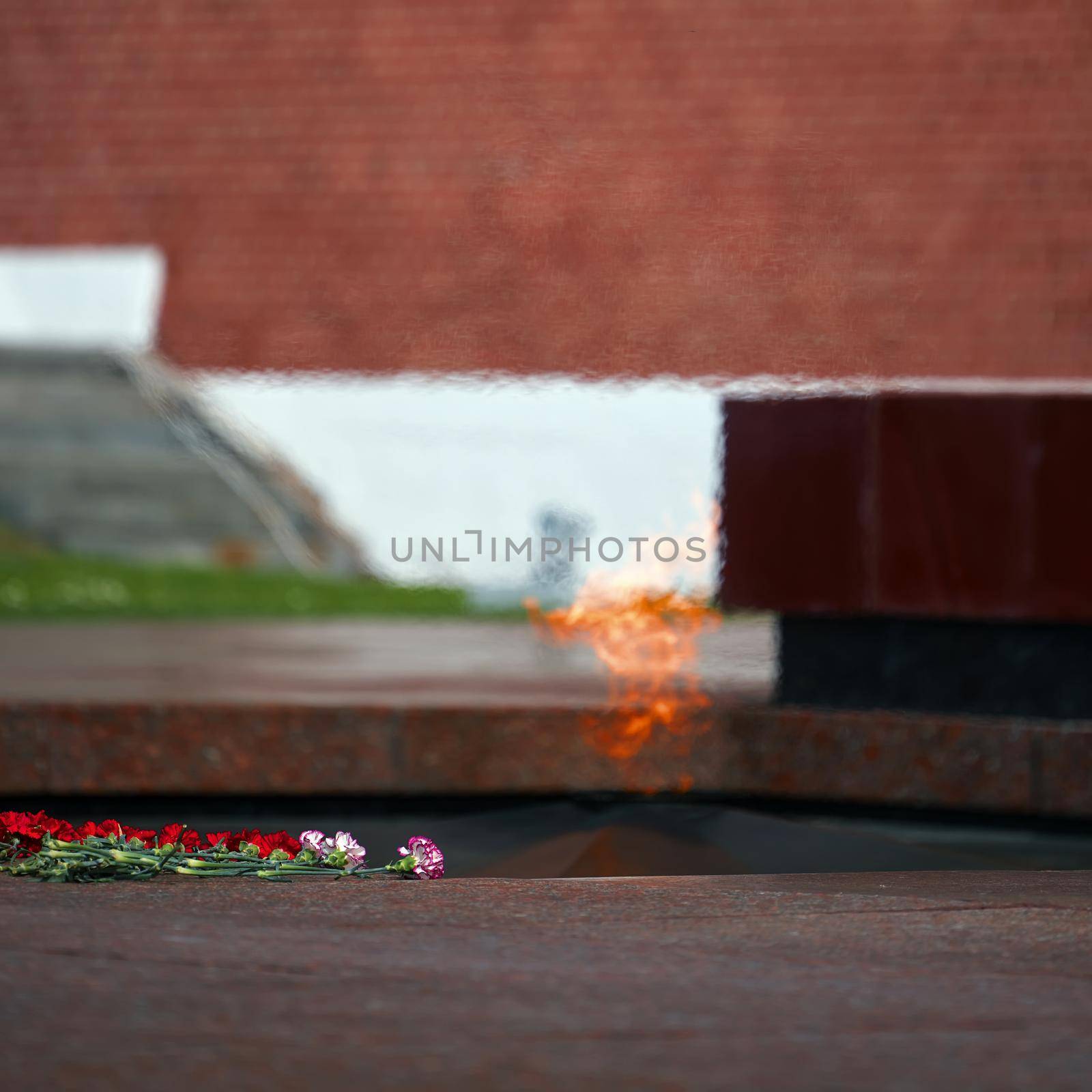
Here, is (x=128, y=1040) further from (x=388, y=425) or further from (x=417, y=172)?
(x=417, y=172)

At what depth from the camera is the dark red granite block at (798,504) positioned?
3727mm

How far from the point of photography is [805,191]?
1128 centimetres

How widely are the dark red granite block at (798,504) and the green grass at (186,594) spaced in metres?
4.23

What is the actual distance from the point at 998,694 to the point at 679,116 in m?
8.38

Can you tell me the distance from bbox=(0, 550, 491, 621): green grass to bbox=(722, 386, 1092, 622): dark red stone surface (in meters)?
4.27

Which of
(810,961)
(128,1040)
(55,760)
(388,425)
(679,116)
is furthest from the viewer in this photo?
(679,116)

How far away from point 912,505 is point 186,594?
5.90 metres

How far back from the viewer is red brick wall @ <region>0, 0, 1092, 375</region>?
1112 centimetres

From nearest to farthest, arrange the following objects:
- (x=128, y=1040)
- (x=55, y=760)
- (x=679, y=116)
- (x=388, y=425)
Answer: (x=128, y=1040) < (x=55, y=760) < (x=388, y=425) < (x=679, y=116)

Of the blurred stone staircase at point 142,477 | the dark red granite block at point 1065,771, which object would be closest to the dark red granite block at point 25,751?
the dark red granite block at point 1065,771

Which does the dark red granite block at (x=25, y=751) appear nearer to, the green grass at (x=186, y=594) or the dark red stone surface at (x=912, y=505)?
the dark red stone surface at (x=912, y=505)

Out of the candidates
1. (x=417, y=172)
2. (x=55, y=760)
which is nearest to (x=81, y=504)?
(x=417, y=172)

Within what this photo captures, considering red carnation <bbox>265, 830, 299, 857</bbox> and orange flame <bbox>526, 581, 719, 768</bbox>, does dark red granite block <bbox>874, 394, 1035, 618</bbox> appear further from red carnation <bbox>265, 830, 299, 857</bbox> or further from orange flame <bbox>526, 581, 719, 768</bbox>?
red carnation <bbox>265, 830, 299, 857</bbox>

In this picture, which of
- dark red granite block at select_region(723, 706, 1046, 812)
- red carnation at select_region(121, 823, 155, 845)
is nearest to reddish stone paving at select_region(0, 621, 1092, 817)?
dark red granite block at select_region(723, 706, 1046, 812)
